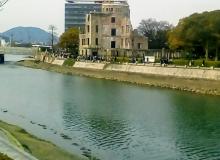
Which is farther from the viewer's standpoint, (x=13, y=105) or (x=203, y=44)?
(x=203, y=44)

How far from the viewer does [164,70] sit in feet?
220

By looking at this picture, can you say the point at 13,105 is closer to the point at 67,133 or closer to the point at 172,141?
the point at 67,133

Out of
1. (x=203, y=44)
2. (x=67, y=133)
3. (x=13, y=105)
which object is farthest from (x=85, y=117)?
(x=203, y=44)

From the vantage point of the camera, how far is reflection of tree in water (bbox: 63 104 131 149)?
2883 centimetres

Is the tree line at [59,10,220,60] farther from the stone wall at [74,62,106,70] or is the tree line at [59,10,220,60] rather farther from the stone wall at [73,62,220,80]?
the stone wall at [74,62,106,70]

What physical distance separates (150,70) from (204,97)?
20820 millimetres

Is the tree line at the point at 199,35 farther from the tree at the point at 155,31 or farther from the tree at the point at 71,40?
the tree at the point at 71,40

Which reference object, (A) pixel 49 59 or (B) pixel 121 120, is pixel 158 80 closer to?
(B) pixel 121 120

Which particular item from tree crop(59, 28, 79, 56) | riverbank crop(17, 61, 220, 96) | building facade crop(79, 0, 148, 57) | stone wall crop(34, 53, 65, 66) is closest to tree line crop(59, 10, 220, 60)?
riverbank crop(17, 61, 220, 96)

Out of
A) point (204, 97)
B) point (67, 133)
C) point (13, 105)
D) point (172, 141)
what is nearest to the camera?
point (172, 141)

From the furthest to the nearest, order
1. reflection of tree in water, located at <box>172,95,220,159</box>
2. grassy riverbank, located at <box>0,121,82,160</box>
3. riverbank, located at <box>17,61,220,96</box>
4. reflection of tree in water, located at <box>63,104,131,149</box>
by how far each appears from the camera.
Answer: riverbank, located at <box>17,61,220,96</box>, reflection of tree in water, located at <box>63,104,131,149</box>, reflection of tree in water, located at <box>172,95,220,159</box>, grassy riverbank, located at <box>0,121,82,160</box>

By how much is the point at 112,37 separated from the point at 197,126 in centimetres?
6966

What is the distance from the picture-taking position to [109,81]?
71562 mm

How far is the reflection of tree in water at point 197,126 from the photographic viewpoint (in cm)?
2703
